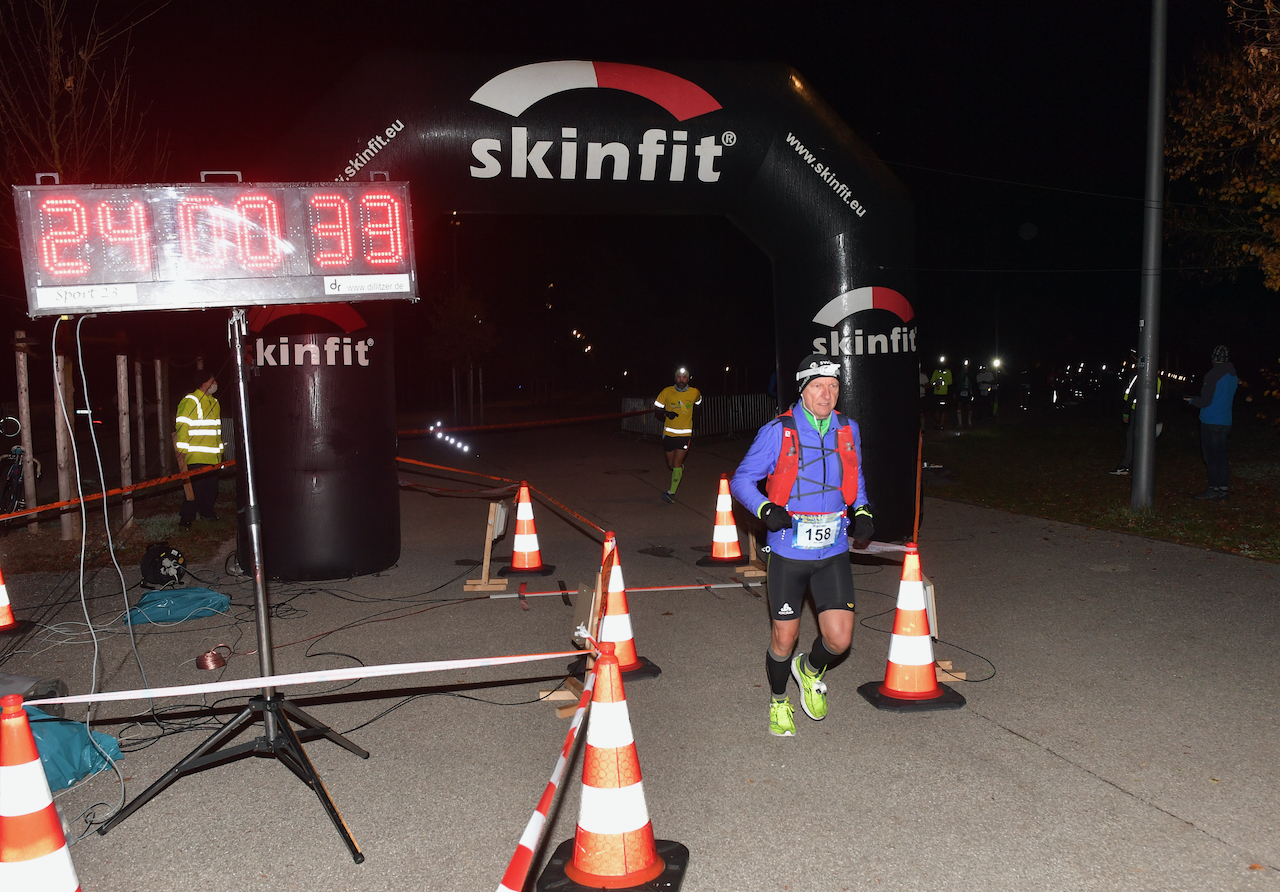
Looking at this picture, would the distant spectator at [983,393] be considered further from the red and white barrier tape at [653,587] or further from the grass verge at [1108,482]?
the red and white barrier tape at [653,587]

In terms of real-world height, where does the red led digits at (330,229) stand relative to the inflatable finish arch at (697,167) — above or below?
below

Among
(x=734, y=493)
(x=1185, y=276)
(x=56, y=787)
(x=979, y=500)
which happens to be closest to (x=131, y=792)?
(x=56, y=787)

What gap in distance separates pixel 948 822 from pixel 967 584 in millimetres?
4594

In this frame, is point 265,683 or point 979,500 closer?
point 265,683

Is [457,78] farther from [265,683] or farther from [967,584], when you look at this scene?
[967,584]

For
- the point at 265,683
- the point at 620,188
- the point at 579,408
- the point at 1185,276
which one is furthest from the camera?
the point at 579,408

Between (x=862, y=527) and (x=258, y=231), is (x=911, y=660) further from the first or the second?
(x=258, y=231)

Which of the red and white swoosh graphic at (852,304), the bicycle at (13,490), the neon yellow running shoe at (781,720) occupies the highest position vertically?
the red and white swoosh graphic at (852,304)

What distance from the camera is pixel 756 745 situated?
15.6 feet

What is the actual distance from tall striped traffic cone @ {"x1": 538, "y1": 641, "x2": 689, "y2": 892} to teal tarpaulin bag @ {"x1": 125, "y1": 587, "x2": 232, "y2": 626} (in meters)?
5.10

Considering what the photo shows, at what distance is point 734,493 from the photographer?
4.96m

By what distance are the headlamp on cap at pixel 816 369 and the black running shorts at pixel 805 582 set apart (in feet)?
3.10

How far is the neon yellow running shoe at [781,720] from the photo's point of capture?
4840mm

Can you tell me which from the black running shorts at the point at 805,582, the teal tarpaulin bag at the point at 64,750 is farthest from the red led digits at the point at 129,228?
the black running shorts at the point at 805,582
